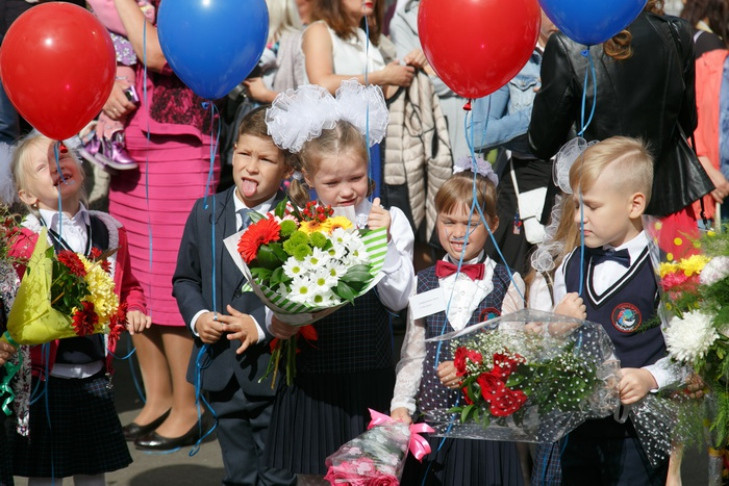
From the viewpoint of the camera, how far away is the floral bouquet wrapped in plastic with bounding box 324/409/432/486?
3605mm

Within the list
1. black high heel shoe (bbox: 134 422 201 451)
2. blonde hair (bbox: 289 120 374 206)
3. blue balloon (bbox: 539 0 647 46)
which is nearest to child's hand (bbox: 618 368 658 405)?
blue balloon (bbox: 539 0 647 46)

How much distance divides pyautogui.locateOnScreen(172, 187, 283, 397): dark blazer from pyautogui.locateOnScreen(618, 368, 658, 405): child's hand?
4.66 feet

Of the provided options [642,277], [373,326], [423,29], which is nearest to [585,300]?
[642,277]

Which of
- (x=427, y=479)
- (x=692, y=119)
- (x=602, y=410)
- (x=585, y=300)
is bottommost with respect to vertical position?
(x=427, y=479)

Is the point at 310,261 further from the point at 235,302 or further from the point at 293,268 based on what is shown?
the point at 235,302

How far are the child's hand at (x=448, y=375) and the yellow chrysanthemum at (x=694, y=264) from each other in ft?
2.63

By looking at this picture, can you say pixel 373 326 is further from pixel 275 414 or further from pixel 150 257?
pixel 150 257

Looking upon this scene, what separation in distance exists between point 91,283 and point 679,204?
95.8 inches

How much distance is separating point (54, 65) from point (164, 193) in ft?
5.15

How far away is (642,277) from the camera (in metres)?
3.76

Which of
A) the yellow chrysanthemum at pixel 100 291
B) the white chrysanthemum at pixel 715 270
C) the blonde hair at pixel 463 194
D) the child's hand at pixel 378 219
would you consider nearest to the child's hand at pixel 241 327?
the yellow chrysanthemum at pixel 100 291

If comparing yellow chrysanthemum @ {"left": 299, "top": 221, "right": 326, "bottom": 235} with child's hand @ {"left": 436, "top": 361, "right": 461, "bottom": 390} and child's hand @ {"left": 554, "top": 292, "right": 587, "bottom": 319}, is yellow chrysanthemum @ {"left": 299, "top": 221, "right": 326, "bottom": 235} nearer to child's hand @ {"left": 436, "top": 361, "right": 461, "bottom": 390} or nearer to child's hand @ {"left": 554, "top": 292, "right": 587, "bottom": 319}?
child's hand @ {"left": 436, "top": 361, "right": 461, "bottom": 390}

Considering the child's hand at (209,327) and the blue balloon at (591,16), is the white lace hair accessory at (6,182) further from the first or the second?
the blue balloon at (591,16)

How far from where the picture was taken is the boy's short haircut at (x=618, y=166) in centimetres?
380
